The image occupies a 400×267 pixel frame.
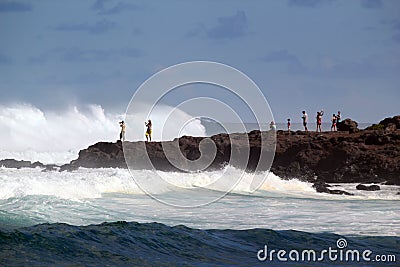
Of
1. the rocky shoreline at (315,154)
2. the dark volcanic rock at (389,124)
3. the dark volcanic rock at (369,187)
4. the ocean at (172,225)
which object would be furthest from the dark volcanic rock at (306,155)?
the ocean at (172,225)

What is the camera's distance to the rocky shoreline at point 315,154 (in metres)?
30.1

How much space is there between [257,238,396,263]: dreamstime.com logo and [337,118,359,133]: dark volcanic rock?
89.2ft

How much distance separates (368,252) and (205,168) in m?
23.2

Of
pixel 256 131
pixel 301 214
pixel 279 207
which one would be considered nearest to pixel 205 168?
pixel 256 131

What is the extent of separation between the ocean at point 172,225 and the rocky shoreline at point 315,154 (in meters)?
4.29

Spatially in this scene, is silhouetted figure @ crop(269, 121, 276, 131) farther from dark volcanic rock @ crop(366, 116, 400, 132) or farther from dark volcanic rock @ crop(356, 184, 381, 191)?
dark volcanic rock @ crop(356, 184, 381, 191)

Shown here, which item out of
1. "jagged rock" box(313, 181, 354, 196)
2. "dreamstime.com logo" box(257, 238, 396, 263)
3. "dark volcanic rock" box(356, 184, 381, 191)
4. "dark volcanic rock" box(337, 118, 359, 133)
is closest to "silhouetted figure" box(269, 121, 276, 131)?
"dark volcanic rock" box(337, 118, 359, 133)

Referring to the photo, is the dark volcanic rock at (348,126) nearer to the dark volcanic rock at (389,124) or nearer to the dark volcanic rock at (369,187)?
the dark volcanic rock at (389,124)

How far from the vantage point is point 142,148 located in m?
36.4

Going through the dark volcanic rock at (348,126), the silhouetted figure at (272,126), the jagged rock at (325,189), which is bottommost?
the jagged rock at (325,189)

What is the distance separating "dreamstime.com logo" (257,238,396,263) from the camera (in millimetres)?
10266

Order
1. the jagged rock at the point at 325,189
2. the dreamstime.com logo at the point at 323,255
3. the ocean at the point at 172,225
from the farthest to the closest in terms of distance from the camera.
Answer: the jagged rock at the point at 325,189 < the dreamstime.com logo at the point at 323,255 < the ocean at the point at 172,225

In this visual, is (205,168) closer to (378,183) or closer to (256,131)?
(256,131)

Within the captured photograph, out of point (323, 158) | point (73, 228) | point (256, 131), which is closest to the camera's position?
point (73, 228)
